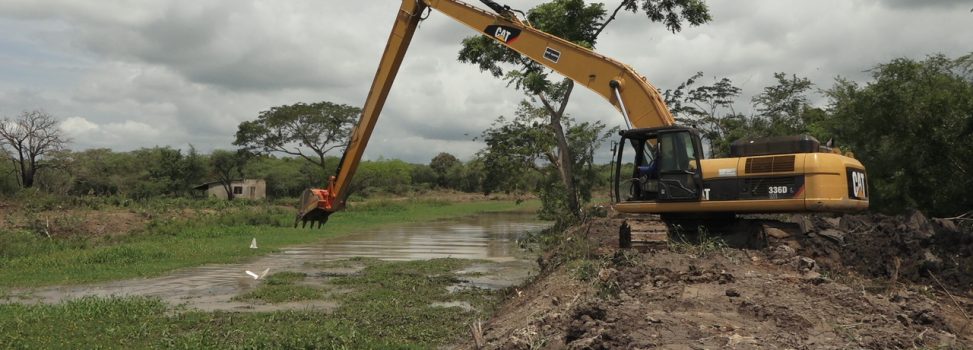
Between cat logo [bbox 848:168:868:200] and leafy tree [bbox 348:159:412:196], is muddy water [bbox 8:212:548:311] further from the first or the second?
leafy tree [bbox 348:159:412:196]

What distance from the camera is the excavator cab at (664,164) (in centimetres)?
1038

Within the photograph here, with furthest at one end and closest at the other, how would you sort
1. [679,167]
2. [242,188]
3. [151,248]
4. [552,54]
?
[242,188] → [151,248] → [552,54] → [679,167]

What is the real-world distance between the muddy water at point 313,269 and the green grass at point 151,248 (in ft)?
3.07

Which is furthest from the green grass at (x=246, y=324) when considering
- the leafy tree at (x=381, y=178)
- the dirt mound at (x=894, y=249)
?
the leafy tree at (x=381, y=178)

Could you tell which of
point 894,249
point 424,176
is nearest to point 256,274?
point 894,249

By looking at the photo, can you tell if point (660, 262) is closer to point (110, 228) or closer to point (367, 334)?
point (367, 334)

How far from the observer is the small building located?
186 ft

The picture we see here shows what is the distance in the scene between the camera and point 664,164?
10.6 meters

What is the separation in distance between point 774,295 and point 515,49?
8129 mm

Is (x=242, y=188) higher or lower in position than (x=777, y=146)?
higher

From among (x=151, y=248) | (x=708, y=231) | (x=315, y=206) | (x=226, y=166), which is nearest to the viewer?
(x=708, y=231)

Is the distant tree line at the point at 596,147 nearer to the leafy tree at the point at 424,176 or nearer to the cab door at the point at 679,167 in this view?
the cab door at the point at 679,167

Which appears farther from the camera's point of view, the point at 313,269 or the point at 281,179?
the point at 281,179

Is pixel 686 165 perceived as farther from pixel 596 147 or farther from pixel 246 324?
pixel 596 147
